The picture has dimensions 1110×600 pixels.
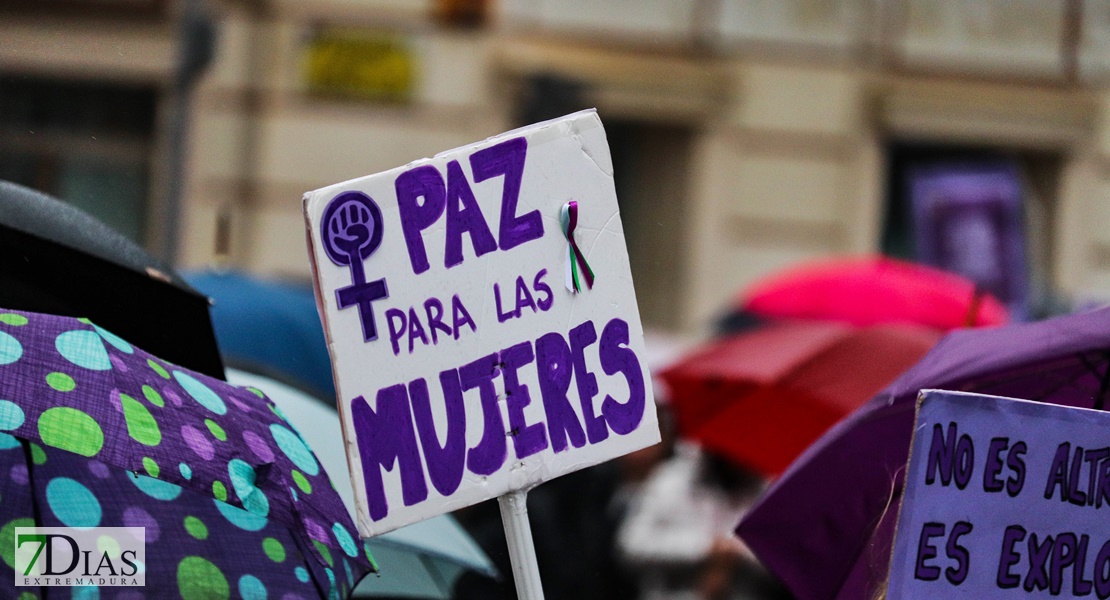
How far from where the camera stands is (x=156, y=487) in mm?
2408

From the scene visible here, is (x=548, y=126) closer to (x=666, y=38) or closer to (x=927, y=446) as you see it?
(x=927, y=446)

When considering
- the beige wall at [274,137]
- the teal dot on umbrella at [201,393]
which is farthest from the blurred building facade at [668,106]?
the teal dot on umbrella at [201,393]

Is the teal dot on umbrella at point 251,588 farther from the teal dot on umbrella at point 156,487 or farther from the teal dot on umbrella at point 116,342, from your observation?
the teal dot on umbrella at point 116,342

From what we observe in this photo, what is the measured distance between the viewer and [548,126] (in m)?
2.66

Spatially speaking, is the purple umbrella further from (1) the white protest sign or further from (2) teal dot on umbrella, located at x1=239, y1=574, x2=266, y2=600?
(2) teal dot on umbrella, located at x1=239, y1=574, x2=266, y2=600

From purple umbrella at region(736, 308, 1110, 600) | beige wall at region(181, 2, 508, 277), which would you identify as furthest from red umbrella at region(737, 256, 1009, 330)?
beige wall at region(181, 2, 508, 277)

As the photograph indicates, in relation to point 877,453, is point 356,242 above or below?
above

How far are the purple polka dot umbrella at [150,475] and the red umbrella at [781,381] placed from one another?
2.97 m

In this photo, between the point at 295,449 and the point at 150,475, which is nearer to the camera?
the point at 150,475

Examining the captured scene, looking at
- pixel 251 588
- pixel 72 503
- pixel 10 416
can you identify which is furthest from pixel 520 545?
pixel 10 416

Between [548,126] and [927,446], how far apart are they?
821 millimetres

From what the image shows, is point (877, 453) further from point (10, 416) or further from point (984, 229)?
point (984, 229)

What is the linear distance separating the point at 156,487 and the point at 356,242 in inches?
19.4

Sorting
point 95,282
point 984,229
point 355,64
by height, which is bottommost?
point 95,282
